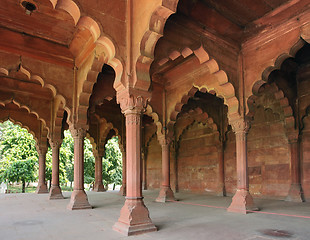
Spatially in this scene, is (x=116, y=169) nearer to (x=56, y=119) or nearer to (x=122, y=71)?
(x=56, y=119)

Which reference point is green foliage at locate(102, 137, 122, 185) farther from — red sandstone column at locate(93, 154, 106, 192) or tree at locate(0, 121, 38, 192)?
red sandstone column at locate(93, 154, 106, 192)

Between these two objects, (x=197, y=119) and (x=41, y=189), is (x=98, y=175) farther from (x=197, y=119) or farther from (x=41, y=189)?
(x=197, y=119)

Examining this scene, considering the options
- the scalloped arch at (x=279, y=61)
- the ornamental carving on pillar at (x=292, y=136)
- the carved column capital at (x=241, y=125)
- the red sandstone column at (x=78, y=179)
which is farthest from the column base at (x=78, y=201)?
the ornamental carving on pillar at (x=292, y=136)

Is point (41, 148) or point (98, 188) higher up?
point (41, 148)

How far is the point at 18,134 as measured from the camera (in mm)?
21609

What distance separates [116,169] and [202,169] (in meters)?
16.6

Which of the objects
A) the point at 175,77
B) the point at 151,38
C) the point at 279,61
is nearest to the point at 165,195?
the point at 175,77

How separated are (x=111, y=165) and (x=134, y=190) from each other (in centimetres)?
2416

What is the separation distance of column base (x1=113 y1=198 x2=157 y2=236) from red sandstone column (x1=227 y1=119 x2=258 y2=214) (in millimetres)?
3550

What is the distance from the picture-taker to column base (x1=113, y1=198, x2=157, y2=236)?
5.50 meters

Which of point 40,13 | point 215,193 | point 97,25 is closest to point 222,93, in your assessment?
point 97,25

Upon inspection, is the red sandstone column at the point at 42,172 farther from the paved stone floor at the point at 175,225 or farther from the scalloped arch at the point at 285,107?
the scalloped arch at the point at 285,107

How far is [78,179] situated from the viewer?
9.41 meters

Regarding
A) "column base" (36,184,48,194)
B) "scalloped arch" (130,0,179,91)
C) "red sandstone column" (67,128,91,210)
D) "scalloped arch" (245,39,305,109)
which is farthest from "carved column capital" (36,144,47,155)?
"scalloped arch" (245,39,305,109)
